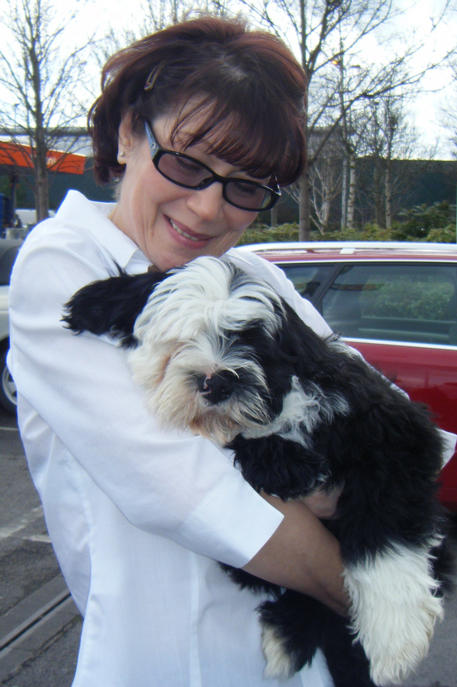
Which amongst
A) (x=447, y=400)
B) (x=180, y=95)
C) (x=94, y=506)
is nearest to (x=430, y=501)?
(x=94, y=506)

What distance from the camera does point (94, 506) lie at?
4.61 ft

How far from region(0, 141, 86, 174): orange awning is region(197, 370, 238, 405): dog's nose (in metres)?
14.7

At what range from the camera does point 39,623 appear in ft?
11.7

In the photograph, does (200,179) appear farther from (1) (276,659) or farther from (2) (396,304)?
(2) (396,304)

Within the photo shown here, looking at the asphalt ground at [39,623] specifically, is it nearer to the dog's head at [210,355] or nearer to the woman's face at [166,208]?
the dog's head at [210,355]

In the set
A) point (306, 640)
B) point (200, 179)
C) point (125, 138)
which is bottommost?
point (306, 640)

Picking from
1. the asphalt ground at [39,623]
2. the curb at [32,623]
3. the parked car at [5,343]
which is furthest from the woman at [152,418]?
the parked car at [5,343]

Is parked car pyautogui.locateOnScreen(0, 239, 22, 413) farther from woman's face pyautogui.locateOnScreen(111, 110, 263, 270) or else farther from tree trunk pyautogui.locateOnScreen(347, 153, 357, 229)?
tree trunk pyautogui.locateOnScreen(347, 153, 357, 229)

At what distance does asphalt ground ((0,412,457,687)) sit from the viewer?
10.5 ft

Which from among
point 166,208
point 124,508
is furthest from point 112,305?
point 124,508

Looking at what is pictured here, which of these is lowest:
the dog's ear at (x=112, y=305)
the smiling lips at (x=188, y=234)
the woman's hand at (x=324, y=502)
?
the woman's hand at (x=324, y=502)

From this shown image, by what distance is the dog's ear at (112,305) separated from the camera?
4.62ft

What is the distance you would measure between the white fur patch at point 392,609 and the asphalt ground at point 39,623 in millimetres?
1248

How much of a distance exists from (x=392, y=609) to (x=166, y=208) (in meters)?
1.07
